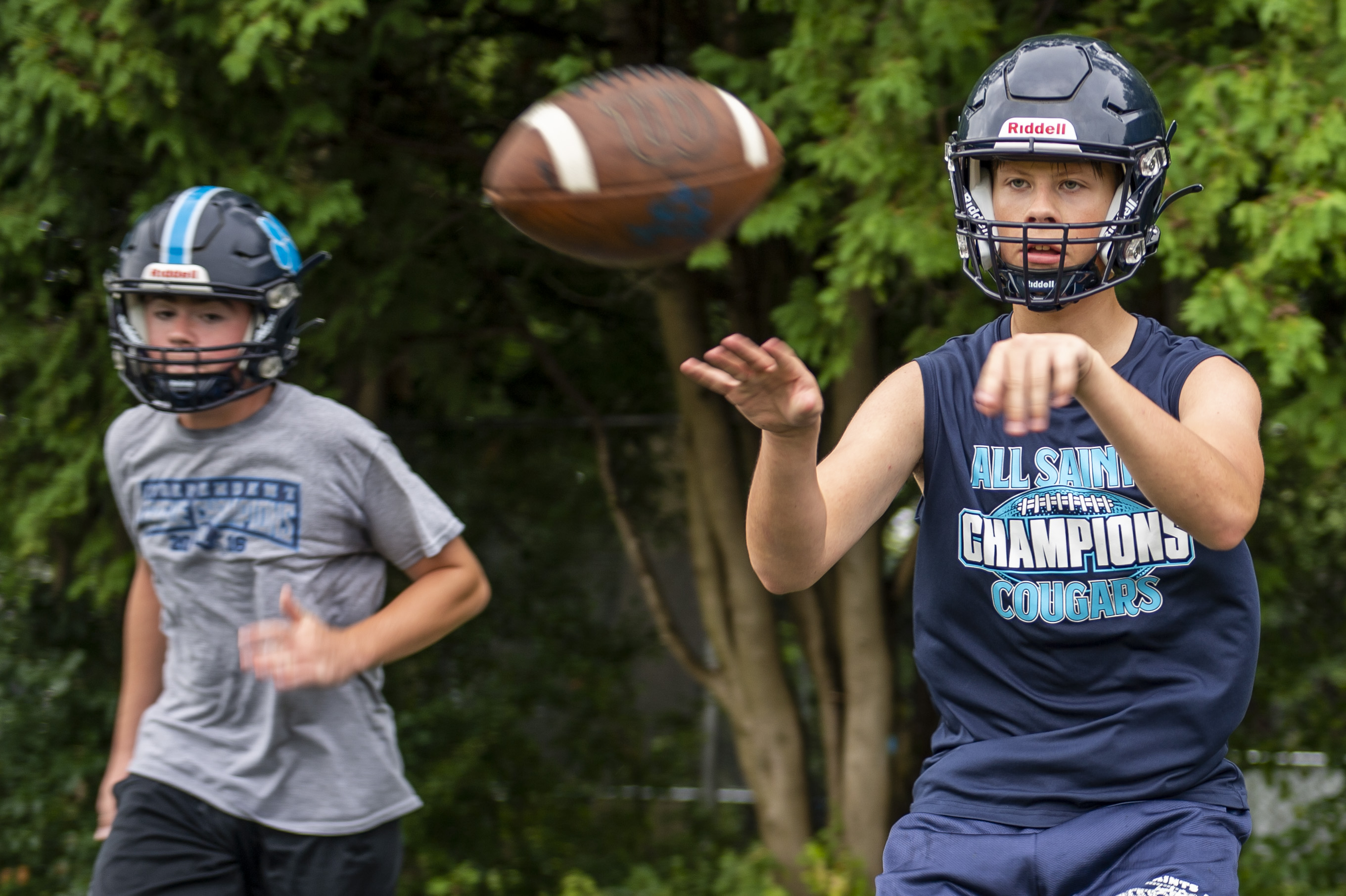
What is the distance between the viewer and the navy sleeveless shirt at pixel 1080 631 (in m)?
2.47

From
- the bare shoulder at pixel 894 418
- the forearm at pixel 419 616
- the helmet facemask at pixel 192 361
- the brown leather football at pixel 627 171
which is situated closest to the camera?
the bare shoulder at pixel 894 418

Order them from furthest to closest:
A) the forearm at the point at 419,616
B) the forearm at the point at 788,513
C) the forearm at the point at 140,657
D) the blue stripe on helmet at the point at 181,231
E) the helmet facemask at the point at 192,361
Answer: the forearm at the point at 140,657
the blue stripe on helmet at the point at 181,231
the helmet facemask at the point at 192,361
the forearm at the point at 419,616
the forearm at the point at 788,513

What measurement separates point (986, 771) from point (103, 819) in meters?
2.53

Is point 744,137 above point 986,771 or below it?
above

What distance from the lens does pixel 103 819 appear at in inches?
149

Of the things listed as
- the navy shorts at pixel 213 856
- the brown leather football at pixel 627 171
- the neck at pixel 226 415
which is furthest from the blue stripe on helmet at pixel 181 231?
the navy shorts at pixel 213 856

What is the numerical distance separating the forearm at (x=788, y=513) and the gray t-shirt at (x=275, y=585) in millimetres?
1412

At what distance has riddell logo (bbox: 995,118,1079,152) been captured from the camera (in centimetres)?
258

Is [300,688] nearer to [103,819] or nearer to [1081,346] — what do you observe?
[103,819]

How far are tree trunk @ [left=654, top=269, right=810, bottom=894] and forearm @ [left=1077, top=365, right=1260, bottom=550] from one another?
3.90 meters

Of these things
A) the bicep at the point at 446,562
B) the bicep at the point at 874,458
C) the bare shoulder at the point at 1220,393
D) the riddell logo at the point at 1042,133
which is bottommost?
the bicep at the point at 446,562

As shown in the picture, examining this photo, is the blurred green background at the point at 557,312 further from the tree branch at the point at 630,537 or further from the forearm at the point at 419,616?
the forearm at the point at 419,616

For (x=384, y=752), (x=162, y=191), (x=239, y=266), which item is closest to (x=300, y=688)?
(x=384, y=752)

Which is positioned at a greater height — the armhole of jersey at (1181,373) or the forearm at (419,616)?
→ the armhole of jersey at (1181,373)
